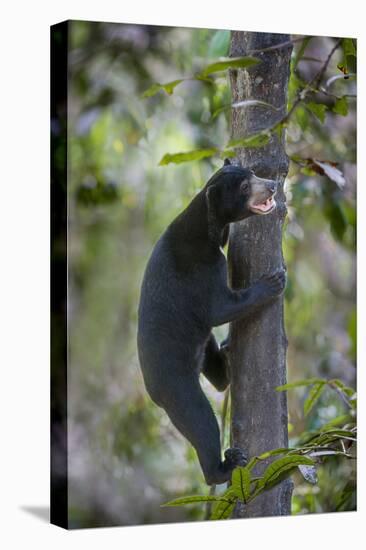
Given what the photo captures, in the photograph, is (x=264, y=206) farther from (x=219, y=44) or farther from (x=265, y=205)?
(x=219, y=44)

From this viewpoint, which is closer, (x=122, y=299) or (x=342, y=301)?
(x=122, y=299)

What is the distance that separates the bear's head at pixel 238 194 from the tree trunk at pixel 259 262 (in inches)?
3.5

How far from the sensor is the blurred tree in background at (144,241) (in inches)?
152

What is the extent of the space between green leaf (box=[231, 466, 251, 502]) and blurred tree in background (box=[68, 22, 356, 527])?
3.12ft

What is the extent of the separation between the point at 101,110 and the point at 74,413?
124cm

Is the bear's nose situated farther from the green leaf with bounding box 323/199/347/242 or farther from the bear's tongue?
the green leaf with bounding box 323/199/347/242

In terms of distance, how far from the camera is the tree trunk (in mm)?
3885

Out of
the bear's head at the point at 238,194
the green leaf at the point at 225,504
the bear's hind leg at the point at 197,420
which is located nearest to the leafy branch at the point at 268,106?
the bear's head at the point at 238,194

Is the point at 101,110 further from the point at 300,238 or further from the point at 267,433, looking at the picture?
the point at 267,433

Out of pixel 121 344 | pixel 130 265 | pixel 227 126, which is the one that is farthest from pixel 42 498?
pixel 227 126

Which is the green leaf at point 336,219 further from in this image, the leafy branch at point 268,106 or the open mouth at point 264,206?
the open mouth at point 264,206

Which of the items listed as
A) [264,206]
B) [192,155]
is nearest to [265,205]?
[264,206]

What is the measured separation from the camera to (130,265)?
420cm

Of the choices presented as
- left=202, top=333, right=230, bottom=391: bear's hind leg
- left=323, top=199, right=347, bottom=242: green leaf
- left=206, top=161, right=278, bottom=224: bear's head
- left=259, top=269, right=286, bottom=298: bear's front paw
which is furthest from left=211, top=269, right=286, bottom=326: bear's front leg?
left=323, top=199, right=347, bottom=242: green leaf
